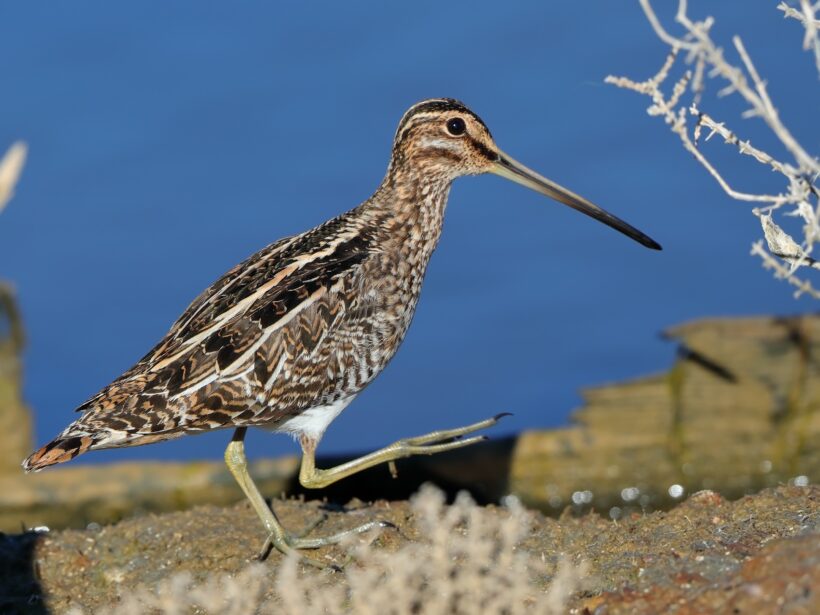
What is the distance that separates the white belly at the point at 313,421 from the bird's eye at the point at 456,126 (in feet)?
4.43

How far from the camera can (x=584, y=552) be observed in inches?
212

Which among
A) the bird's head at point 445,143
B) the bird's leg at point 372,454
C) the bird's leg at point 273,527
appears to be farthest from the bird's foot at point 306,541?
the bird's head at point 445,143

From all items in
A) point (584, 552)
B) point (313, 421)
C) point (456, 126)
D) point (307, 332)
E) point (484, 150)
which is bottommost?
point (584, 552)

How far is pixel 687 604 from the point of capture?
4242mm

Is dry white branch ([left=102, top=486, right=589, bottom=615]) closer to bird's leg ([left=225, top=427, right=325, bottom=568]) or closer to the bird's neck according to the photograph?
bird's leg ([left=225, top=427, right=325, bottom=568])

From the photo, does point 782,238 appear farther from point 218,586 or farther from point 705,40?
point 218,586

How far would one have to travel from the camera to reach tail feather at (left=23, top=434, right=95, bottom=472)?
220 inches

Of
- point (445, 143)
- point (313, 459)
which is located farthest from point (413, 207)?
point (313, 459)

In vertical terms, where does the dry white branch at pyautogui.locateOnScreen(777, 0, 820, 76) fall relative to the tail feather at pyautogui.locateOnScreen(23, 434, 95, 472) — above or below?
above

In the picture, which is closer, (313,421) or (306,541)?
(306,541)

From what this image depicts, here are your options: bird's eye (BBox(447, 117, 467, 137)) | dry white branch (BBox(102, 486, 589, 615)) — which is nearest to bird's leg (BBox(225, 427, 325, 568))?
dry white branch (BBox(102, 486, 589, 615))

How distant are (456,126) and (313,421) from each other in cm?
155

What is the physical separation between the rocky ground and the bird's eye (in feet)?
5.71

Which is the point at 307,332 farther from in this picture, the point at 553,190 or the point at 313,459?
the point at 553,190
